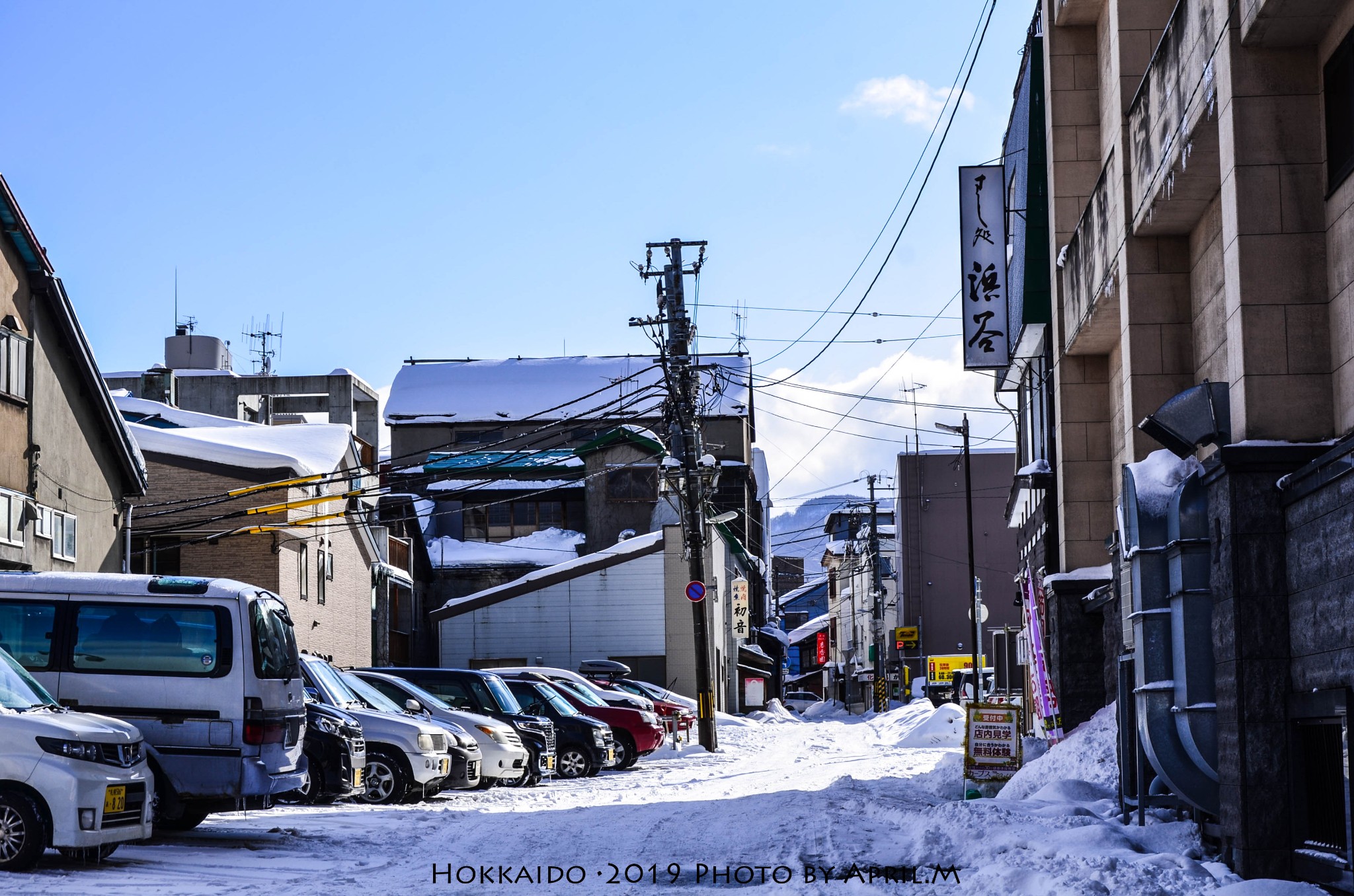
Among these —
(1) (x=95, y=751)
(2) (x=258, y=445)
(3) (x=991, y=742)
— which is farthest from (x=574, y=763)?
(1) (x=95, y=751)

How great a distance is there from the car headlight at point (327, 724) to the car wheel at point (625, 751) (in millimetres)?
11294

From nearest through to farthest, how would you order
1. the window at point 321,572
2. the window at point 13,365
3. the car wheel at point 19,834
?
the car wheel at point 19,834, the window at point 13,365, the window at point 321,572

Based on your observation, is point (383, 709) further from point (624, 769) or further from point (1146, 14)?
point (1146, 14)

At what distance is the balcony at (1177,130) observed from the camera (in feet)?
37.8

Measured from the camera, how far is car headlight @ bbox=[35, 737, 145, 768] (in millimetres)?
9828

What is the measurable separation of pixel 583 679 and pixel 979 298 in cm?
1201

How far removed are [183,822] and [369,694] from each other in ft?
17.8

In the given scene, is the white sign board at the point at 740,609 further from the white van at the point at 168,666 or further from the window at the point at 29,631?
the window at the point at 29,631

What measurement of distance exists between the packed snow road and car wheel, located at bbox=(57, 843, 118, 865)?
0.09 meters

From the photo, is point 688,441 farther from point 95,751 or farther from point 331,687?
point 95,751

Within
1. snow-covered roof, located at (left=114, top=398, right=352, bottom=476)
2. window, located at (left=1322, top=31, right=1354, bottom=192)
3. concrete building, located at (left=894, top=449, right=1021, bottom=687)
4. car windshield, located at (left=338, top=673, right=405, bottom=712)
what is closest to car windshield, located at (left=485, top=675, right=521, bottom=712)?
car windshield, located at (left=338, top=673, right=405, bottom=712)

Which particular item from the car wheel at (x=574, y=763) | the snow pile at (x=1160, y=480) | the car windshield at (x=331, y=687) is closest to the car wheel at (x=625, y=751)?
the car wheel at (x=574, y=763)

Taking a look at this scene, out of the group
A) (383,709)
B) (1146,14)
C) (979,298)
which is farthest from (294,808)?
(979,298)

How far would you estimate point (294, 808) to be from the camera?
15.4 metres
